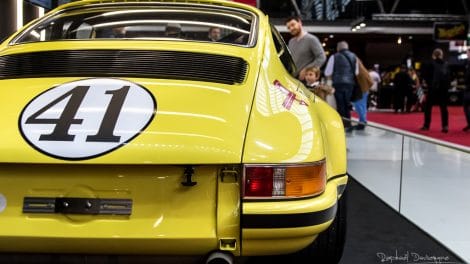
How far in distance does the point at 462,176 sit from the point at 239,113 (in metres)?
2.29

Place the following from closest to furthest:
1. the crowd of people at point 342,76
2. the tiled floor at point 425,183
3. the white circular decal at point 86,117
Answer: the white circular decal at point 86,117 → the tiled floor at point 425,183 → the crowd of people at point 342,76

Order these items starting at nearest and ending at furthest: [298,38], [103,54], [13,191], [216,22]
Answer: [13,191] < [103,54] < [216,22] < [298,38]

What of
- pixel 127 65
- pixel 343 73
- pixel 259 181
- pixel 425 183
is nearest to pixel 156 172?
pixel 259 181

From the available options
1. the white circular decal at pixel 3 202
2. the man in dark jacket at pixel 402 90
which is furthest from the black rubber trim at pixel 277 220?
the man in dark jacket at pixel 402 90

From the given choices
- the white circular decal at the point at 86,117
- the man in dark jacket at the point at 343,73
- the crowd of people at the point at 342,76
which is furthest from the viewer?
the man in dark jacket at the point at 343,73

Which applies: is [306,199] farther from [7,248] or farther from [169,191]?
[7,248]

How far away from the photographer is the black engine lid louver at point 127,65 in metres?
2.13

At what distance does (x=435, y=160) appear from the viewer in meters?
4.05

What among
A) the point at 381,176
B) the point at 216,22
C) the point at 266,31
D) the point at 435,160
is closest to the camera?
the point at 266,31

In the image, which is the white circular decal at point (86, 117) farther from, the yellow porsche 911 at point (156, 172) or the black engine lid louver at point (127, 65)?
the black engine lid louver at point (127, 65)

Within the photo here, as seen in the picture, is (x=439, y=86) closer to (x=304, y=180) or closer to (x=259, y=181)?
(x=304, y=180)

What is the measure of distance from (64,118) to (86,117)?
8 cm

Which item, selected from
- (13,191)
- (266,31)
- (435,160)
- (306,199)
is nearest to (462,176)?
(435,160)

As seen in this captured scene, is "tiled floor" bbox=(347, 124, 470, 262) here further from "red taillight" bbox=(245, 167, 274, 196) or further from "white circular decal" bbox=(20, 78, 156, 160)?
"white circular decal" bbox=(20, 78, 156, 160)
